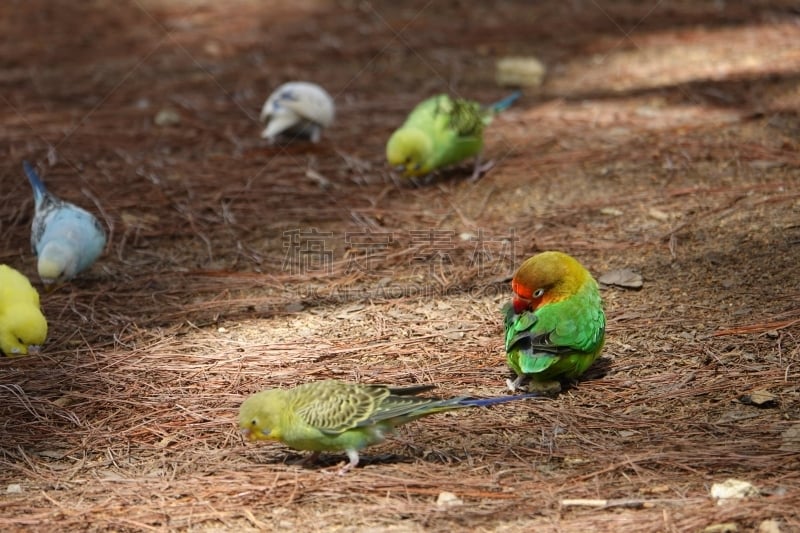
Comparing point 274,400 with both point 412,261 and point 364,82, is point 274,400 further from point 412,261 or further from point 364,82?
point 364,82

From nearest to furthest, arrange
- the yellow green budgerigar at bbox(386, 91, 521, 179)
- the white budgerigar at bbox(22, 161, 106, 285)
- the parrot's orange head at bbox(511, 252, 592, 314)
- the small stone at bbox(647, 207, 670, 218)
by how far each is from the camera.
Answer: the parrot's orange head at bbox(511, 252, 592, 314) < the white budgerigar at bbox(22, 161, 106, 285) < the small stone at bbox(647, 207, 670, 218) < the yellow green budgerigar at bbox(386, 91, 521, 179)

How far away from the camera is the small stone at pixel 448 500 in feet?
11.0

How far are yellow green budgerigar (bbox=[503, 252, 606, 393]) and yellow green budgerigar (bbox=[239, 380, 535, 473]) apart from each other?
50cm

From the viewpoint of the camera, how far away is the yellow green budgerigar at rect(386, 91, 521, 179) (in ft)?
21.8

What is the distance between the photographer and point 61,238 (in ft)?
18.1

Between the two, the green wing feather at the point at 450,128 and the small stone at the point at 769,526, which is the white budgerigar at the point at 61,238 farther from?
the small stone at the point at 769,526

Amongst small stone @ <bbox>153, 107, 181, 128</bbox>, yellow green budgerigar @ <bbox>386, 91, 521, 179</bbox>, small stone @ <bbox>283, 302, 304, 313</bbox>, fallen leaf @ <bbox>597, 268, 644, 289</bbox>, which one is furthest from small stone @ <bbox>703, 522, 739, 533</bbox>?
small stone @ <bbox>153, 107, 181, 128</bbox>

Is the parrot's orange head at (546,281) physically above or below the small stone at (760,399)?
above

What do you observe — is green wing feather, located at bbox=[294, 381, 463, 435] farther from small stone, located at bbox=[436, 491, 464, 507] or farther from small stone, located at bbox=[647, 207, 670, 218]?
small stone, located at bbox=[647, 207, 670, 218]

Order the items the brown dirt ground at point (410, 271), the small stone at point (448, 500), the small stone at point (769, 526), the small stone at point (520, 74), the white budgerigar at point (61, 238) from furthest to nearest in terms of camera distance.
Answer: the small stone at point (520, 74), the white budgerigar at point (61, 238), the brown dirt ground at point (410, 271), the small stone at point (448, 500), the small stone at point (769, 526)

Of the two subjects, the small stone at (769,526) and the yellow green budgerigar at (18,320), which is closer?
the small stone at (769,526)

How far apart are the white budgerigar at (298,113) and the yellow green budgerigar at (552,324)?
3685mm

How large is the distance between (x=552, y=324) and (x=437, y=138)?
9.58 feet

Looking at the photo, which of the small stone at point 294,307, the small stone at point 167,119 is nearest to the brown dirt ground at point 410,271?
the small stone at point 294,307
